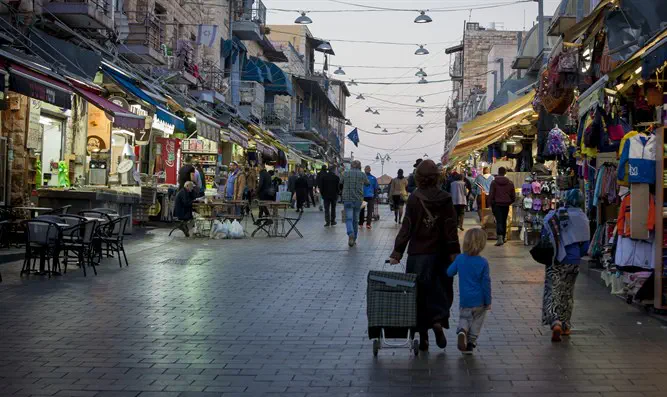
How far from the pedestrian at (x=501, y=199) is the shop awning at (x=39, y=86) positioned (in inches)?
370

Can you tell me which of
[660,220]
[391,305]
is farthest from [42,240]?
[660,220]

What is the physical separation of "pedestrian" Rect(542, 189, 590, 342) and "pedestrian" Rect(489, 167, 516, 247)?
11817mm

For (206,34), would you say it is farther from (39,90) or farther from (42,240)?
(42,240)

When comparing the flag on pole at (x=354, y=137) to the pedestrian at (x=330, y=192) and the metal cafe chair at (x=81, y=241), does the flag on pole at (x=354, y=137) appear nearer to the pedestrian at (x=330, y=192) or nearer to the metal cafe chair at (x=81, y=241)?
the pedestrian at (x=330, y=192)

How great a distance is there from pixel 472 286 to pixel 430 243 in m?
0.56

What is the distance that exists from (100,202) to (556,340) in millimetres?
12583

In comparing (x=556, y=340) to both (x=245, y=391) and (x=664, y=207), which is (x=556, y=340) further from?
(x=245, y=391)

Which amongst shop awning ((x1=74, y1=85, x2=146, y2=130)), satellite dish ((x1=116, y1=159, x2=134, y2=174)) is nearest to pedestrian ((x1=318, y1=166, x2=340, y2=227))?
satellite dish ((x1=116, y1=159, x2=134, y2=174))

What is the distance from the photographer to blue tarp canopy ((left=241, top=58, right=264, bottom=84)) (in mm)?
48812

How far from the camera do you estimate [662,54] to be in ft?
33.0

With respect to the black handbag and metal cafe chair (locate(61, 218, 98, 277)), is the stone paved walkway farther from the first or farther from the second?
the black handbag

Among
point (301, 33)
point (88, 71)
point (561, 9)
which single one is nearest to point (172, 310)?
point (88, 71)

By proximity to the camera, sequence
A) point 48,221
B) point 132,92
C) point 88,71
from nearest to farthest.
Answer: point 48,221
point 88,71
point 132,92

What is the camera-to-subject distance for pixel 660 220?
10.6 meters
